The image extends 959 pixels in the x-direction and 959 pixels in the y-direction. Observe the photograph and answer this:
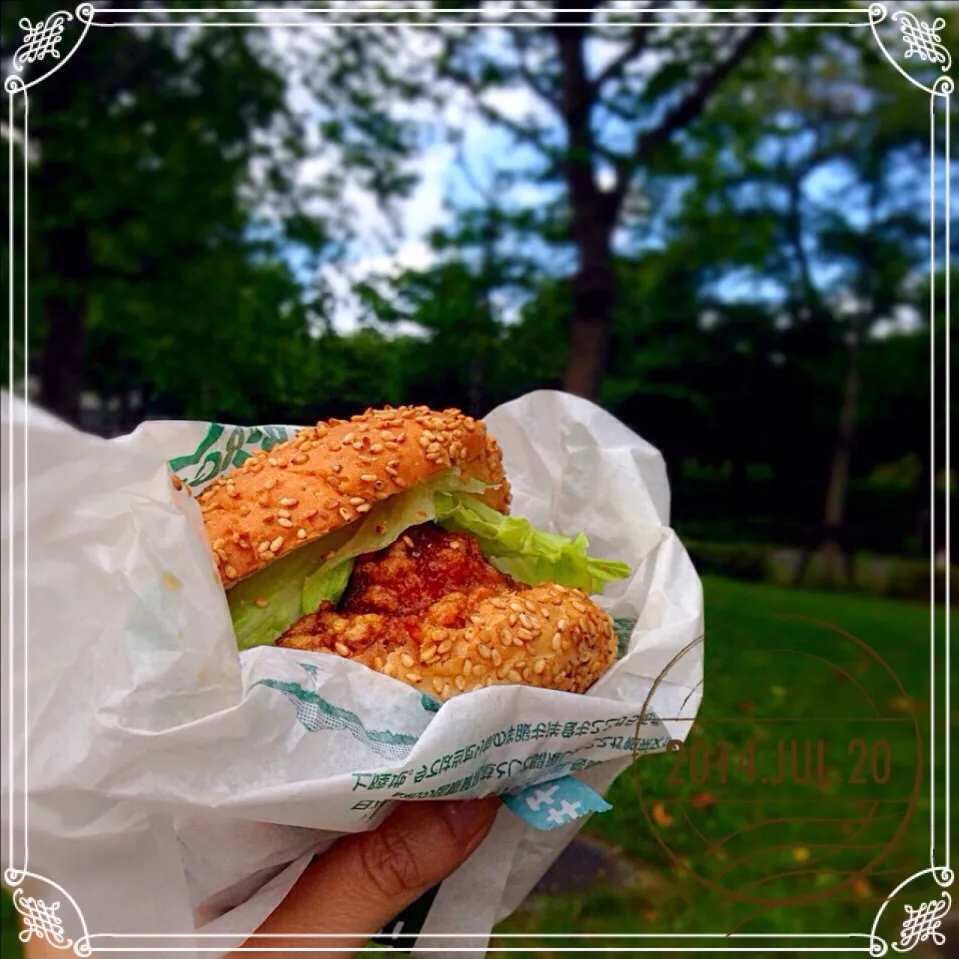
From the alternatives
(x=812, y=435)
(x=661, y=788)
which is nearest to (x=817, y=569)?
(x=812, y=435)

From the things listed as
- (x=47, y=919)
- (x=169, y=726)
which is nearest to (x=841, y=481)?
(x=169, y=726)

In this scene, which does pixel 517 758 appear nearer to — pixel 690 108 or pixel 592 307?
pixel 592 307

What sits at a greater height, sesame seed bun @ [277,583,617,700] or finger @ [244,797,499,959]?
sesame seed bun @ [277,583,617,700]

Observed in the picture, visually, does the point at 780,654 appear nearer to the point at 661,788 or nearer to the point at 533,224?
the point at 661,788

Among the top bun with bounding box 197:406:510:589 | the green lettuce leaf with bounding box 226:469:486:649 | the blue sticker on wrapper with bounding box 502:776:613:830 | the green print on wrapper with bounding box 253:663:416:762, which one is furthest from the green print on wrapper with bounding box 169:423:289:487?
the blue sticker on wrapper with bounding box 502:776:613:830
